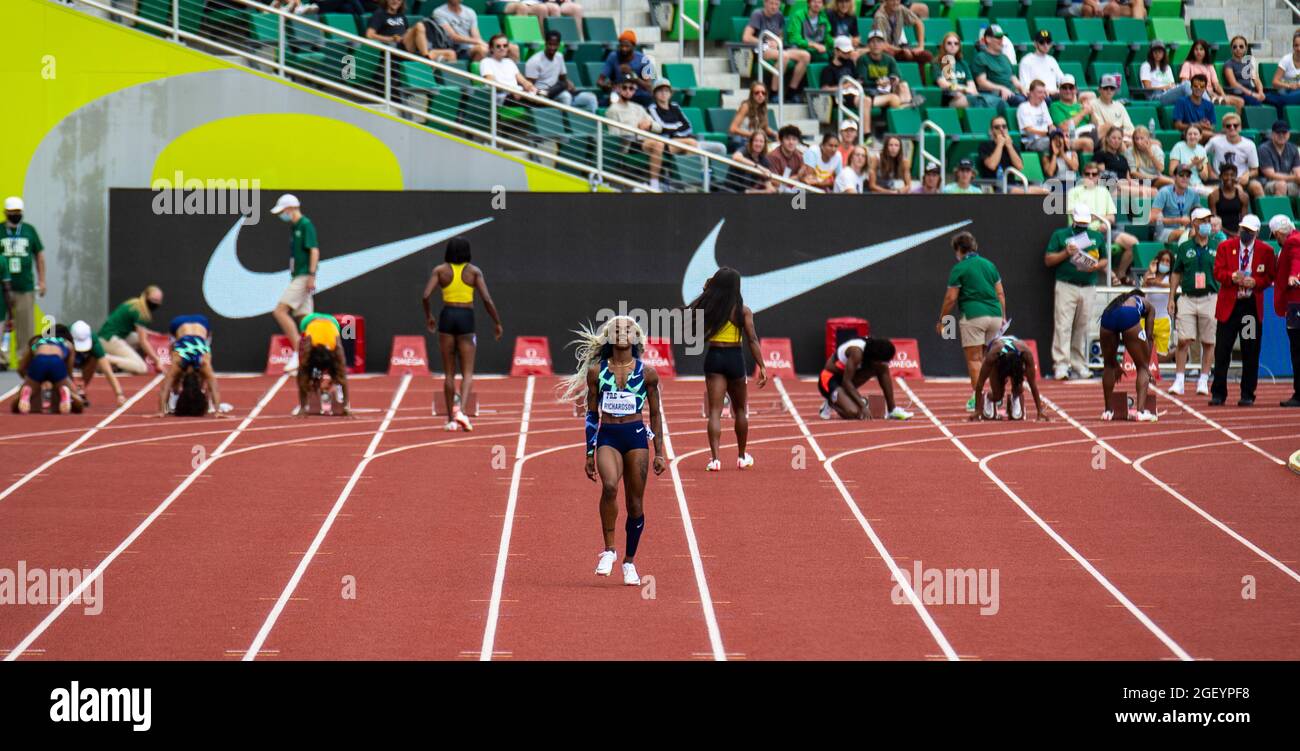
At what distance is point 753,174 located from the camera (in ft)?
75.0

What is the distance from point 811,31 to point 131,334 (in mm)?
10249

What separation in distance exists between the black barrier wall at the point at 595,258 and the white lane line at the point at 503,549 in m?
3.94

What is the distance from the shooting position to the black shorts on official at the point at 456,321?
17.0 metres

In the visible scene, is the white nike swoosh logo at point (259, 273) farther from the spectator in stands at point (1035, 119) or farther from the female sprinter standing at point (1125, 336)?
the female sprinter standing at point (1125, 336)

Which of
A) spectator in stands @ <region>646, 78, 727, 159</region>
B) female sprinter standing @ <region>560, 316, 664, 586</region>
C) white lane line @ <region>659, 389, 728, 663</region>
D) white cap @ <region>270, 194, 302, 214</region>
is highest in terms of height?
spectator in stands @ <region>646, 78, 727, 159</region>

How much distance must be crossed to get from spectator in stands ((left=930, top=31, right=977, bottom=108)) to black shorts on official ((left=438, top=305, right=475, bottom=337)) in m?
10.7

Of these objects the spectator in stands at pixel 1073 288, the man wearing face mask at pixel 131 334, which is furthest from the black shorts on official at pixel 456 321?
the spectator in stands at pixel 1073 288

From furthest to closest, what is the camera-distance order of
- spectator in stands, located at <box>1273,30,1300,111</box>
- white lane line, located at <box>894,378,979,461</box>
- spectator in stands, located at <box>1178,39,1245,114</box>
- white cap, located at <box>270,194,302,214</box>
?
1. spectator in stands, located at <box>1273,30,1300,111</box>
2. spectator in stands, located at <box>1178,39,1245,114</box>
3. white cap, located at <box>270,194,302,214</box>
4. white lane line, located at <box>894,378,979,461</box>

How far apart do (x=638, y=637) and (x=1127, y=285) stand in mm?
14776

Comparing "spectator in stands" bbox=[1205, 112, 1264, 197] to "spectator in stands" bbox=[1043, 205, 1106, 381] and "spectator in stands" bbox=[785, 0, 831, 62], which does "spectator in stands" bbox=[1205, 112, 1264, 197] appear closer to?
"spectator in stands" bbox=[1043, 205, 1106, 381]

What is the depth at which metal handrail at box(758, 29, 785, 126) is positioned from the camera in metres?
24.8

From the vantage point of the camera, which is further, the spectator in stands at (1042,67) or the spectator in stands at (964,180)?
the spectator in stands at (1042,67)

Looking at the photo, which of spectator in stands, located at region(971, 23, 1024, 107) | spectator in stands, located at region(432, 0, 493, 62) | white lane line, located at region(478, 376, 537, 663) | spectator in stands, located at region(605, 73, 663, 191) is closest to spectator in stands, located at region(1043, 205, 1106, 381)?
spectator in stands, located at region(971, 23, 1024, 107)

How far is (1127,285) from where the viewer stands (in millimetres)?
22812
